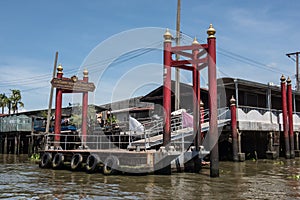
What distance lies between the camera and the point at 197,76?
686 inches

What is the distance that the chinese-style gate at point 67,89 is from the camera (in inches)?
818

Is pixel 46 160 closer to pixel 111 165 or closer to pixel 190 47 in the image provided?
pixel 111 165

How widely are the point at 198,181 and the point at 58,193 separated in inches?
209

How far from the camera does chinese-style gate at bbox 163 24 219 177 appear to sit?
13.8 m

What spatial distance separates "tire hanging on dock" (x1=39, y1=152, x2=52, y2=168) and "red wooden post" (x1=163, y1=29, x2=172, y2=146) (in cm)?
725

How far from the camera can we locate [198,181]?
13242 millimetres

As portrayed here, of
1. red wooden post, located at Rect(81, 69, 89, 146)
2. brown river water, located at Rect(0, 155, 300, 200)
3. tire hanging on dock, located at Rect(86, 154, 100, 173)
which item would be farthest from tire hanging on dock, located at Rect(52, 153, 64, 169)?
red wooden post, located at Rect(81, 69, 89, 146)

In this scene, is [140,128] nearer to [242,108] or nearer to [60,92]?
[60,92]

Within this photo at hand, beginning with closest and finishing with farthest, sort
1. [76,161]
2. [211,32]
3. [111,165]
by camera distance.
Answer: [211,32] < [111,165] < [76,161]

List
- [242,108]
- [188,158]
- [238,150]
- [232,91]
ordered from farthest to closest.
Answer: [232,91], [242,108], [238,150], [188,158]

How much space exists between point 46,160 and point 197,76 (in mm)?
9286

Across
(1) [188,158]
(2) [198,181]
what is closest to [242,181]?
(2) [198,181]

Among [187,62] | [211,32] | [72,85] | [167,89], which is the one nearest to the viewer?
[211,32]

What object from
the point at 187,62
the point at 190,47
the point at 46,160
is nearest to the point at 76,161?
the point at 46,160
